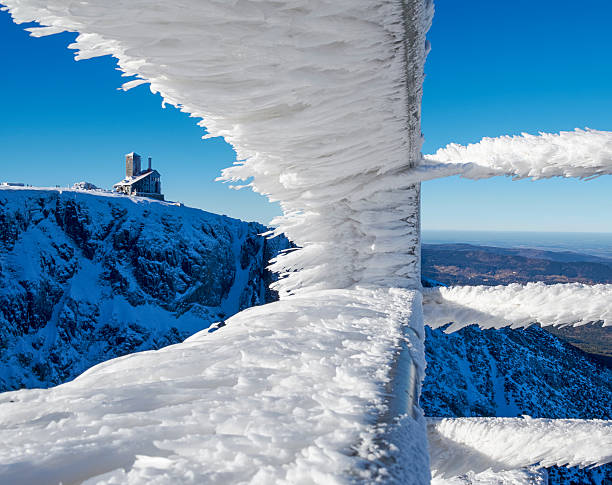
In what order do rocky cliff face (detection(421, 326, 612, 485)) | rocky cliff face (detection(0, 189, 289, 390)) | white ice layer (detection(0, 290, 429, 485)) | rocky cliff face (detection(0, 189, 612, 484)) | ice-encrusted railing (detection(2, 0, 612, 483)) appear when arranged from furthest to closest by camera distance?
rocky cliff face (detection(0, 189, 289, 390)) → rocky cliff face (detection(0, 189, 612, 484)) → rocky cliff face (detection(421, 326, 612, 485)) → ice-encrusted railing (detection(2, 0, 612, 483)) → white ice layer (detection(0, 290, 429, 485))

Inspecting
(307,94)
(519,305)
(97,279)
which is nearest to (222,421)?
(307,94)

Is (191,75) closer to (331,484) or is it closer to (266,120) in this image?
(266,120)

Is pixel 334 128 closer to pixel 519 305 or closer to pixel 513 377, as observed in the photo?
pixel 519 305

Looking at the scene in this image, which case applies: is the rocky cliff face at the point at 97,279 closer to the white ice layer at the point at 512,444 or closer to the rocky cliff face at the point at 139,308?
the rocky cliff face at the point at 139,308

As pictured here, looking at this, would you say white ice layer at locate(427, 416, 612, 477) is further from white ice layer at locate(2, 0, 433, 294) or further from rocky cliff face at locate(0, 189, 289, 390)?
rocky cliff face at locate(0, 189, 289, 390)

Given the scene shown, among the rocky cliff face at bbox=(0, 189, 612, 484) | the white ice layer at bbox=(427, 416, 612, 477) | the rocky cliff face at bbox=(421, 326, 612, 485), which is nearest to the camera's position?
the white ice layer at bbox=(427, 416, 612, 477)

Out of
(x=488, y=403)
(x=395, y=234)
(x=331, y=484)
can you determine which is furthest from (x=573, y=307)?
(x=488, y=403)

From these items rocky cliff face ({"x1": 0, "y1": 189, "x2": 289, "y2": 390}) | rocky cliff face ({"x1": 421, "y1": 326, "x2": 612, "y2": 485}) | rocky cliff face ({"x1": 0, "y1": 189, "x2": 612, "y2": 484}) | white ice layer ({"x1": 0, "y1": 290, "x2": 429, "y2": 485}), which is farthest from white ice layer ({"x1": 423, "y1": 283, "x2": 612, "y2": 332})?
rocky cliff face ({"x1": 0, "y1": 189, "x2": 289, "y2": 390})
